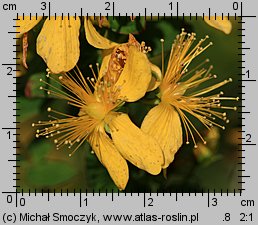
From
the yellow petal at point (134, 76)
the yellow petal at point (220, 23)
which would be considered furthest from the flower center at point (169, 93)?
the yellow petal at point (220, 23)

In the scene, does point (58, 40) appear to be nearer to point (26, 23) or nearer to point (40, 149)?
point (26, 23)

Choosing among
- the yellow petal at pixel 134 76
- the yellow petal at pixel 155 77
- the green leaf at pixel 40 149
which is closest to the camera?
the yellow petal at pixel 134 76

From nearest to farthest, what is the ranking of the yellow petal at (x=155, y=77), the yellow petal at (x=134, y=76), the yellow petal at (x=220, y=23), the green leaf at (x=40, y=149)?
1. the yellow petal at (x=134, y=76)
2. the yellow petal at (x=155, y=77)
3. the yellow petal at (x=220, y=23)
4. the green leaf at (x=40, y=149)

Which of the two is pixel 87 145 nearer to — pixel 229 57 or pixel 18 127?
pixel 18 127

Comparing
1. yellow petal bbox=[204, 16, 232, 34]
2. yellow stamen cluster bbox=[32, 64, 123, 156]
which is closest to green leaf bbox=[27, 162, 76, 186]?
yellow stamen cluster bbox=[32, 64, 123, 156]

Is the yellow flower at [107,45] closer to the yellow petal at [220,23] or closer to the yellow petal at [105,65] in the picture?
the yellow petal at [105,65]

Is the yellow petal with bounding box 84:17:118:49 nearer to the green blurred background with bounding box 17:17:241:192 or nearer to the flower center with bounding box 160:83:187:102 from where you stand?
the green blurred background with bounding box 17:17:241:192
